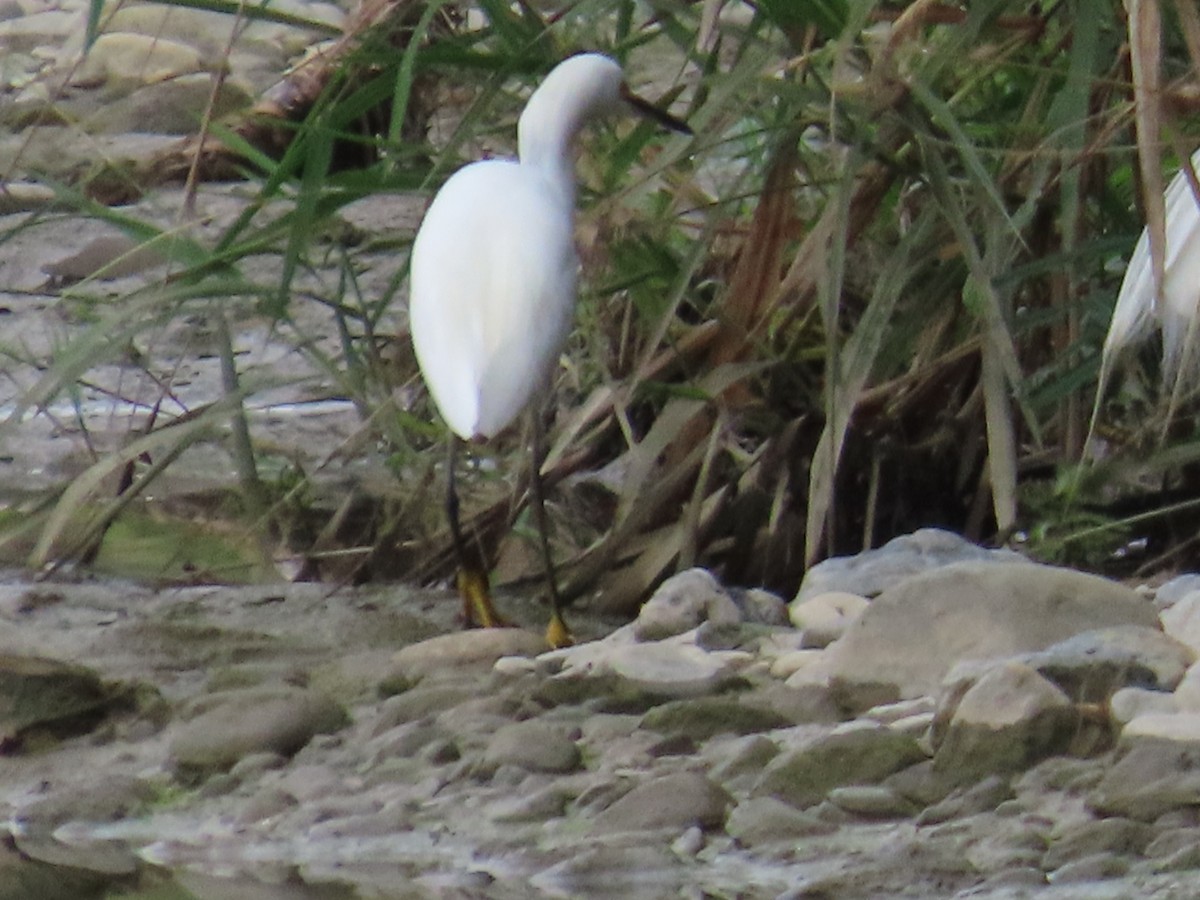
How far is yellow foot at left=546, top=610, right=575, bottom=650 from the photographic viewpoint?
3.10 metres

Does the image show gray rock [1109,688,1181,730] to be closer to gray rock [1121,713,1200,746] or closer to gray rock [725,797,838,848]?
gray rock [1121,713,1200,746]

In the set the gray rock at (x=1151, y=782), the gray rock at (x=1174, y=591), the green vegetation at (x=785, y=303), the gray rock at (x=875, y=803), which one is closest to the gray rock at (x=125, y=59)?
the green vegetation at (x=785, y=303)

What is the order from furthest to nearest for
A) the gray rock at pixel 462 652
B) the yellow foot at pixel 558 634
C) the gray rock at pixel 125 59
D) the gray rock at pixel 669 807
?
the gray rock at pixel 125 59, the yellow foot at pixel 558 634, the gray rock at pixel 462 652, the gray rock at pixel 669 807

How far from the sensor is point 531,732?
100 inches

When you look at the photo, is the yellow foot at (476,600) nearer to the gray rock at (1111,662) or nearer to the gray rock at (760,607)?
the gray rock at (760,607)

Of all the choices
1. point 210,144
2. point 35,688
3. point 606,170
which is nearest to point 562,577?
point 606,170

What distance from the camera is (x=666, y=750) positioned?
100 inches

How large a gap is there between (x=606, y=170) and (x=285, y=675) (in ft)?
2.88

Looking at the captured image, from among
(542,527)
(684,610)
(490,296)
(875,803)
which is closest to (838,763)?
Answer: (875,803)

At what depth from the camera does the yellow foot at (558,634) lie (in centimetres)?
310

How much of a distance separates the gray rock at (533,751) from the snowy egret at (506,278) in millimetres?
393

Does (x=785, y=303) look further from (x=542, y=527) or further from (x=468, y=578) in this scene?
(x=468, y=578)

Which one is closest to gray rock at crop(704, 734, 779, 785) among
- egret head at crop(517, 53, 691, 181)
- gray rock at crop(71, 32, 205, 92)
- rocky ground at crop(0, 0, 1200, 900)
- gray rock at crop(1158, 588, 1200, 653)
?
rocky ground at crop(0, 0, 1200, 900)

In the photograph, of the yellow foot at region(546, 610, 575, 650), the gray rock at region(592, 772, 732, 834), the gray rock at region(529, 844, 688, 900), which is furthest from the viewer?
the yellow foot at region(546, 610, 575, 650)
